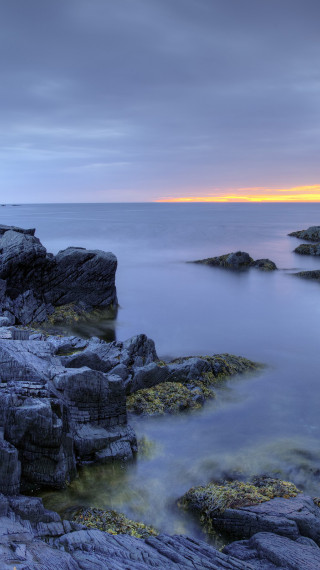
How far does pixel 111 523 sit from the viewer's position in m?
9.56

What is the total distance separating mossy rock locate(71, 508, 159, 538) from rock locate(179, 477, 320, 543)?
138cm

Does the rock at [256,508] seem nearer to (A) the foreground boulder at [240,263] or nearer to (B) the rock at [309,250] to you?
(A) the foreground boulder at [240,263]

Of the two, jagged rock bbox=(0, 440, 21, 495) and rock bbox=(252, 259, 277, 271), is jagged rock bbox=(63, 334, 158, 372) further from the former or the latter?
rock bbox=(252, 259, 277, 271)

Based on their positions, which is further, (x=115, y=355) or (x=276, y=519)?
(x=115, y=355)

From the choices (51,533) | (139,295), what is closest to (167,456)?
(51,533)

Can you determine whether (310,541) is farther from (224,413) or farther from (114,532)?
(224,413)

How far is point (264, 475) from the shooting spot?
11.8 metres

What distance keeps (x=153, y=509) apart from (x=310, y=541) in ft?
11.8

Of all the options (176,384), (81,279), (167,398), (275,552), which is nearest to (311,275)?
(81,279)

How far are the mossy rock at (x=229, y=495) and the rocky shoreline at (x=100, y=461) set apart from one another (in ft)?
0.09

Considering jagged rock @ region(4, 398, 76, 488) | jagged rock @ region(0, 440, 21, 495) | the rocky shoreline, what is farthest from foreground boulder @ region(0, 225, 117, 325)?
jagged rock @ region(0, 440, 21, 495)

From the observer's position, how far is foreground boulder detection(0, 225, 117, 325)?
2570 cm

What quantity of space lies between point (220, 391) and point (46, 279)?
48.4ft

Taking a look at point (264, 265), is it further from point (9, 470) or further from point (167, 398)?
point (9, 470)
